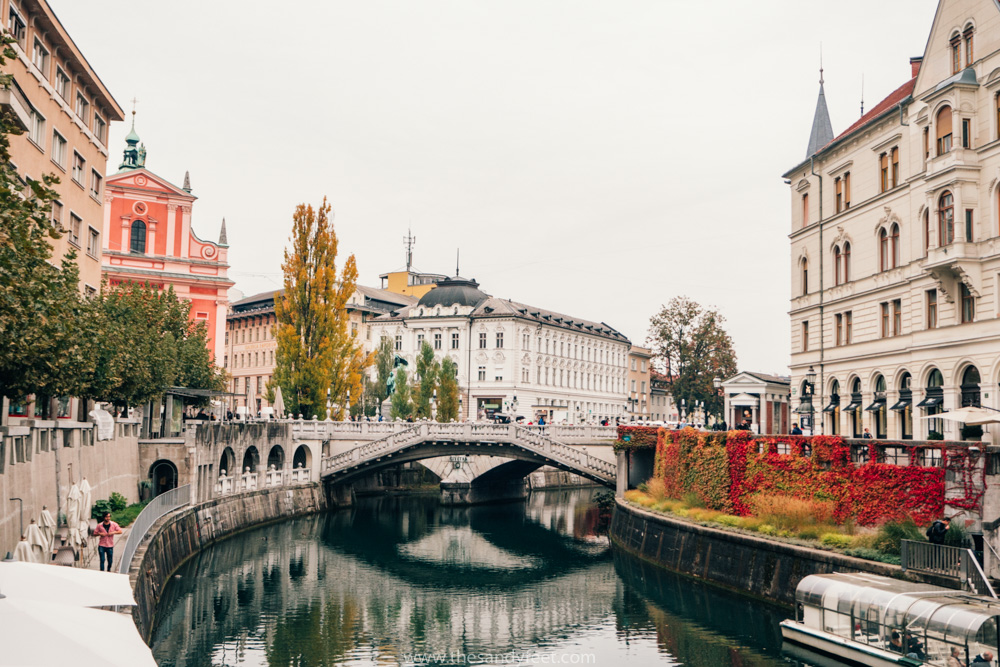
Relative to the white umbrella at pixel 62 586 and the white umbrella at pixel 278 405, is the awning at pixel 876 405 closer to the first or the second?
the white umbrella at pixel 278 405

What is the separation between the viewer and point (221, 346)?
275ft

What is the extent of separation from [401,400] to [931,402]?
187 ft

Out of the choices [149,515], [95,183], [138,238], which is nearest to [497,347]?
[138,238]

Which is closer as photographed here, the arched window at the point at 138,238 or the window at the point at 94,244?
Result: the window at the point at 94,244

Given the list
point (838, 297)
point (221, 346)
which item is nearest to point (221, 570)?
point (838, 297)

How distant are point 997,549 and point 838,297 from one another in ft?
86.0

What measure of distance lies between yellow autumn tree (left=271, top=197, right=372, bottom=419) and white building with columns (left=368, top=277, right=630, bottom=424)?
134ft

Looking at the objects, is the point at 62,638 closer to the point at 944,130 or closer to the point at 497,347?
the point at 944,130

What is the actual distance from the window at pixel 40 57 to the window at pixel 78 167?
5.24 metres

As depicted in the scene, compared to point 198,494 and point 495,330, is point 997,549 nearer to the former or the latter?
point 198,494

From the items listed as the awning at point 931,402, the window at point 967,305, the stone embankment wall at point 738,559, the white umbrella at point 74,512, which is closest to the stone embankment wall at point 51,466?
the white umbrella at point 74,512

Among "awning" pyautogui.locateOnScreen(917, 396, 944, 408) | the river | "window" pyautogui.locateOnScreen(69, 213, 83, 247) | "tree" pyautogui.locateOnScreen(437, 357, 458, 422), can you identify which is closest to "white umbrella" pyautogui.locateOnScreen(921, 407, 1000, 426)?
the river

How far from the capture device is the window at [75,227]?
147 feet

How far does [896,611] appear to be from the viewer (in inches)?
993
